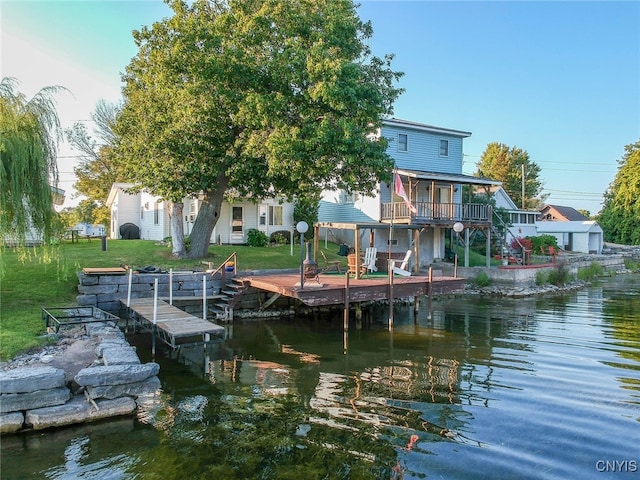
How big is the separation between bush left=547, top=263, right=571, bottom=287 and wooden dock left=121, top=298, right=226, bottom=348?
20331 millimetres

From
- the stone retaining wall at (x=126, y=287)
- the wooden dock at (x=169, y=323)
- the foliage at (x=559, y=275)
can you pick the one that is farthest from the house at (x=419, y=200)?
the wooden dock at (x=169, y=323)

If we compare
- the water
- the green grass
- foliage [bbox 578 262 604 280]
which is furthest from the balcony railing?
foliage [bbox 578 262 604 280]

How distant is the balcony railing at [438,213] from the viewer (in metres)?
22.0

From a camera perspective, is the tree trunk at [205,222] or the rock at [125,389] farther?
the tree trunk at [205,222]

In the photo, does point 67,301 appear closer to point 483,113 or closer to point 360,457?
point 360,457

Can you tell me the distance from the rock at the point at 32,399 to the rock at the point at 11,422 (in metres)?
0.07

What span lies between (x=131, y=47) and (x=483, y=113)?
19659 millimetres

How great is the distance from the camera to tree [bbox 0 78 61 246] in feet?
30.3

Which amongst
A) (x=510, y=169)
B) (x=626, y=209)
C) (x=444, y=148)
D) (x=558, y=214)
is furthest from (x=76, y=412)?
(x=510, y=169)

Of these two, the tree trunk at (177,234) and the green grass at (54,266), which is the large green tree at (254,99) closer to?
the tree trunk at (177,234)

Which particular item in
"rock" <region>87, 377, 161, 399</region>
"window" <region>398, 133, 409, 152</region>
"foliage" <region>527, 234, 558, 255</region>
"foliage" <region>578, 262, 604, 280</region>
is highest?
"window" <region>398, 133, 409, 152</region>

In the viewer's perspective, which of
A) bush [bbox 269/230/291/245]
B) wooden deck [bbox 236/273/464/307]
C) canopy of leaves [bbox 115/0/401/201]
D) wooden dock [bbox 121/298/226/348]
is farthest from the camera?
bush [bbox 269/230/291/245]

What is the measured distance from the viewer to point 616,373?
32.1ft

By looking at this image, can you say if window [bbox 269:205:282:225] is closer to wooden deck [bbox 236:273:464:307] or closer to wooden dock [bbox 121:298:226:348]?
wooden deck [bbox 236:273:464:307]
